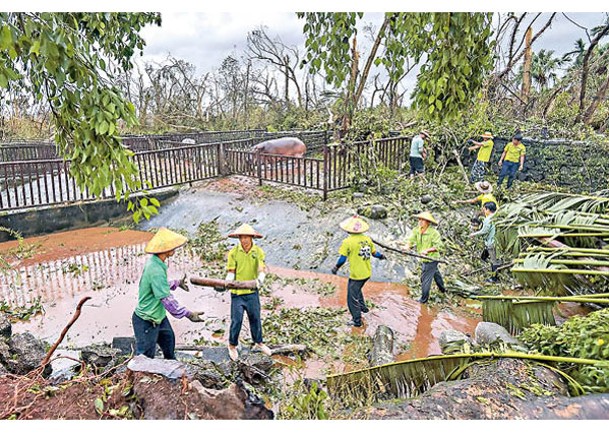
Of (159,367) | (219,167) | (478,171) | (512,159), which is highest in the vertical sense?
(512,159)

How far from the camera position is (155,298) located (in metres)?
3.70

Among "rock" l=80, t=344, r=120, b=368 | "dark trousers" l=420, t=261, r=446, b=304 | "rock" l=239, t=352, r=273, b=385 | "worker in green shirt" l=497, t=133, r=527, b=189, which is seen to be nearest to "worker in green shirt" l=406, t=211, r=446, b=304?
"dark trousers" l=420, t=261, r=446, b=304

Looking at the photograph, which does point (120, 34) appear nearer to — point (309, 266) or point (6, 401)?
point (6, 401)

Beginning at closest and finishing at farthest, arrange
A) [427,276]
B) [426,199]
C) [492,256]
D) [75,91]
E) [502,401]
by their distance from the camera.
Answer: [75,91]
[502,401]
[427,276]
[492,256]
[426,199]

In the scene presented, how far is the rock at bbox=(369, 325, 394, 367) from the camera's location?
4012mm

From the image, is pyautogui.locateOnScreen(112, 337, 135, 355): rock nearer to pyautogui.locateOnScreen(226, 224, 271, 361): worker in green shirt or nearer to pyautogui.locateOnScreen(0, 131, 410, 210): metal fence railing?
pyautogui.locateOnScreen(226, 224, 271, 361): worker in green shirt

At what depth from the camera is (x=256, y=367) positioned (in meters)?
3.77

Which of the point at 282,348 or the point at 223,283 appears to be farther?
the point at 282,348

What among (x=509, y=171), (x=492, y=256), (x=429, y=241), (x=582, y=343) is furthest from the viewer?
(x=509, y=171)

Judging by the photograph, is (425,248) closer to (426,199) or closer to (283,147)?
(426,199)

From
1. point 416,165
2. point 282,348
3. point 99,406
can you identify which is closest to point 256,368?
point 282,348

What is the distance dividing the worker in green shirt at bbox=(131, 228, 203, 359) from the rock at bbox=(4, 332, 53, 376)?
0.82 meters

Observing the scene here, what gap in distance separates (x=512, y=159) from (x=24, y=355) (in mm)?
9211

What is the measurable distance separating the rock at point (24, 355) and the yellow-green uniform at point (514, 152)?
9.03 metres
